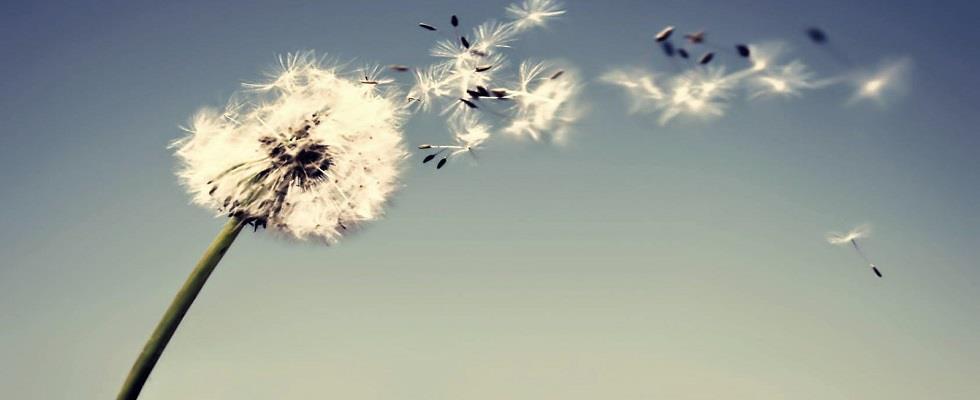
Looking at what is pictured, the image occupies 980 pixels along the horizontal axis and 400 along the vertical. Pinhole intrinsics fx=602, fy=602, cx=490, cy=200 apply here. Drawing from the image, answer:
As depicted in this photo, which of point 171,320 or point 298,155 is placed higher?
point 298,155

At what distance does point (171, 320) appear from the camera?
597 cm

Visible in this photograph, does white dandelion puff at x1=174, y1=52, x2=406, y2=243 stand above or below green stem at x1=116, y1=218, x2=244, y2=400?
above

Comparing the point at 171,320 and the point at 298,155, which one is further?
the point at 298,155

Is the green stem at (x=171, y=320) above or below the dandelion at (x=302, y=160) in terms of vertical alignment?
below

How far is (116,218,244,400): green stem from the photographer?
5.76m

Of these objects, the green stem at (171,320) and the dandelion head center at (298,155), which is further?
the dandelion head center at (298,155)

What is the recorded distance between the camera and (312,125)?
25.0ft

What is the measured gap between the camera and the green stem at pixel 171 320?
576cm

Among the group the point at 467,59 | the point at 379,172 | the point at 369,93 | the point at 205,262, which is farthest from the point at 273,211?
the point at 467,59

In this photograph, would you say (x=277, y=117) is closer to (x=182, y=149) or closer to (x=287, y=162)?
(x=287, y=162)

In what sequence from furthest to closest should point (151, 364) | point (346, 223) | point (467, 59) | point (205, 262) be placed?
point (346, 223)
point (467, 59)
point (205, 262)
point (151, 364)

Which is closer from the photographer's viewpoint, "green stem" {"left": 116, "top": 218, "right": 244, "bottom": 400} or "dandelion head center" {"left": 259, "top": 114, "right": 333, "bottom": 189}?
"green stem" {"left": 116, "top": 218, "right": 244, "bottom": 400}

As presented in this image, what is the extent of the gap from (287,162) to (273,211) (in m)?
0.66

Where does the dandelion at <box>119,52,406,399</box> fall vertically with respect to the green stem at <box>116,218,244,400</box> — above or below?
above
